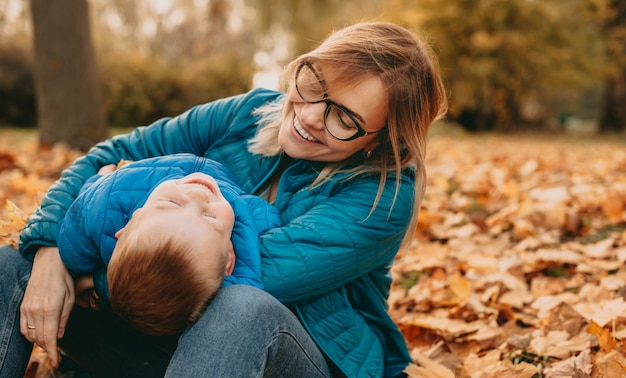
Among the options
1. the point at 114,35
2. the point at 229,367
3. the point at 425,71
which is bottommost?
the point at 114,35

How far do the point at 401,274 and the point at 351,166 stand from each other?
1130 mm

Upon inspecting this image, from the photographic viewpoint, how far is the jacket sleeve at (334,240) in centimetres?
147

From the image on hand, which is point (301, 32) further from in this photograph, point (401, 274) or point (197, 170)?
point (197, 170)

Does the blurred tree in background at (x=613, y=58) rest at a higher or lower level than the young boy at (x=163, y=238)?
lower


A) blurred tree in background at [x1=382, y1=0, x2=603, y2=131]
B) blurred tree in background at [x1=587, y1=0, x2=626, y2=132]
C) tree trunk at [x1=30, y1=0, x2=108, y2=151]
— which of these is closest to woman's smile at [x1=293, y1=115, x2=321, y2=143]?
tree trunk at [x1=30, y1=0, x2=108, y2=151]

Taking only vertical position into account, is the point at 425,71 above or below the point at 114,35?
above

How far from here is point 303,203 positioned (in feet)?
5.38

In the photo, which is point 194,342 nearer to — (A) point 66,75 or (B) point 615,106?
(A) point 66,75

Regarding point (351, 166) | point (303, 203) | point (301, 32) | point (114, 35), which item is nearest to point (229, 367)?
point (303, 203)

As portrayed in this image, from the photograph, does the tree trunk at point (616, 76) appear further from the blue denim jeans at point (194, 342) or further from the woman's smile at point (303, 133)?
the blue denim jeans at point (194, 342)

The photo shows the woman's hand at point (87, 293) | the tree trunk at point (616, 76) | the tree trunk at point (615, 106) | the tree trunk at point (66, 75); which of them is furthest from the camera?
the tree trunk at point (615, 106)

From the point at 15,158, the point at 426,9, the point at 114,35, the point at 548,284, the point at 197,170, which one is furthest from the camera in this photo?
the point at 114,35

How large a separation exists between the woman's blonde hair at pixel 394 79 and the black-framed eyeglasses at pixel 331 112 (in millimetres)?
38

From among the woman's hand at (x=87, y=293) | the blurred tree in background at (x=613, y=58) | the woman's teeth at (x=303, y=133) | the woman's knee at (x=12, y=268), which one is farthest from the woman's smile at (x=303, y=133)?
the blurred tree in background at (x=613, y=58)
